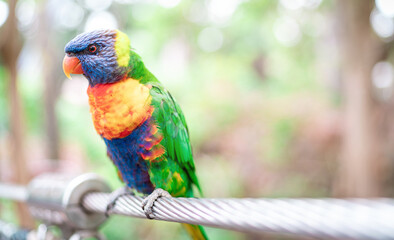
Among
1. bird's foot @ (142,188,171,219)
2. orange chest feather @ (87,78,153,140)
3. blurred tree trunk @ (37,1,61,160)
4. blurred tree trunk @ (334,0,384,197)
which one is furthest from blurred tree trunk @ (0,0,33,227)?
blurred tree trunk @ (334,0,384,197)

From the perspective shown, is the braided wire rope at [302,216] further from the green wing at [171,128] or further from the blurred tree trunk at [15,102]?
the blurred tree trunk at [15,102]

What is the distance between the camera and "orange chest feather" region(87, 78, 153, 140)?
0.86 m

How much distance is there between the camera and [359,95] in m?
2.97

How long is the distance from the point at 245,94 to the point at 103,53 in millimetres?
3639

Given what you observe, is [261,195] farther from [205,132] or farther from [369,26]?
[369,26]

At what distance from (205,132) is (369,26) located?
7.62ft

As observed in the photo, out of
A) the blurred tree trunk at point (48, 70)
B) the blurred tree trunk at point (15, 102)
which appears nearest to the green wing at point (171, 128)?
the blurred tree trunk at point (15, 102)

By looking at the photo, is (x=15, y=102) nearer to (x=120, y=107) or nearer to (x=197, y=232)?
(x=120, y=107)

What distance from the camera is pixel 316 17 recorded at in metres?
4.79

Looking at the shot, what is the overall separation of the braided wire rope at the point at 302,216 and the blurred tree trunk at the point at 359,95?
285 cm

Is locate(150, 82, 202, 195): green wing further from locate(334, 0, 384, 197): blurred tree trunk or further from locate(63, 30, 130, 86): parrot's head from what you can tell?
locate(334, 0, 384, 197): blurred tree trunk

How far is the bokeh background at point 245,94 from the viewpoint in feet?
10.2

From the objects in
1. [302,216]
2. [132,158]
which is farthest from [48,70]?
[302,216]

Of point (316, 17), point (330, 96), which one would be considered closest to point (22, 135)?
point (330, 96)
